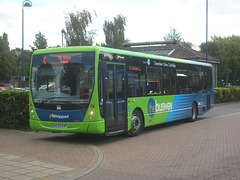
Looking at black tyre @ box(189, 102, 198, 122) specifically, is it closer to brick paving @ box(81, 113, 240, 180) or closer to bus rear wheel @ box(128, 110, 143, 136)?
brick paving @ box(81, 113, 240, 180)

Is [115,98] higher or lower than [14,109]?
higher

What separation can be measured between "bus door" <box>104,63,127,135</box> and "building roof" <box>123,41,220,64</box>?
32497 millimetres

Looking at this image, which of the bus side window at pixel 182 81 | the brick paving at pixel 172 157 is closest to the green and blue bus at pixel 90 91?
the brick paving at pixel 172 157

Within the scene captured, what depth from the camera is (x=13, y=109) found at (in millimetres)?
12727

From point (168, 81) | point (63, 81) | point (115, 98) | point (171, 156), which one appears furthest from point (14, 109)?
point (171, 156)

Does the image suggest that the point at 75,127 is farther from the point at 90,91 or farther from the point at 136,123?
the point at 136,123

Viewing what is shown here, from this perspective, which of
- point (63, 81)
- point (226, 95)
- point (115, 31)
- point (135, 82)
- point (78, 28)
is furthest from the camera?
point (115, 31)

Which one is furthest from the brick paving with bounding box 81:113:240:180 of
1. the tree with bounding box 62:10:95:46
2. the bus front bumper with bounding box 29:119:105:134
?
the tree with bounding box 62:10:95:46

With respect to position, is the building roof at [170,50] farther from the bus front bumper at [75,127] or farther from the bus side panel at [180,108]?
the bus front bumper at [75,127]

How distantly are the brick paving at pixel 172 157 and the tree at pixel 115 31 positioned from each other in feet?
184

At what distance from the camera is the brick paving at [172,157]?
659cm

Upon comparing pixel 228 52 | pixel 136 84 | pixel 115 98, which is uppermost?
pixel 228 52

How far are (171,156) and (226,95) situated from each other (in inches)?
1005

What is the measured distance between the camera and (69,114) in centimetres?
992
